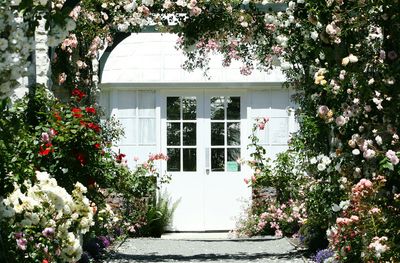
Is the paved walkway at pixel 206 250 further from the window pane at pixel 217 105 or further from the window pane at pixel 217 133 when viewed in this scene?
the window pane at pixel 217 105

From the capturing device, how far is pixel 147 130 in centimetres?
1341

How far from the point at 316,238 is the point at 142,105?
4.79 meters

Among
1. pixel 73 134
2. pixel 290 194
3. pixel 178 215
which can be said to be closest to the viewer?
pixel 73 134

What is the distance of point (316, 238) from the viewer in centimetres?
942

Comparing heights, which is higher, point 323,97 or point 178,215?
point 323,97

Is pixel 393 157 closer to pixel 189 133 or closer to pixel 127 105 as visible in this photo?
pixel 189 133

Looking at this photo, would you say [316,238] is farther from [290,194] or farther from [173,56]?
[173,56]

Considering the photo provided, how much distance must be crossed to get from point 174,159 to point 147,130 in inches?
23.3

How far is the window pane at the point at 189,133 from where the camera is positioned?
43.9ft

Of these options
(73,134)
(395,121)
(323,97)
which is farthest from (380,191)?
(73,134)

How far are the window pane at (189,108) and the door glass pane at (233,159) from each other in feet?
2.46

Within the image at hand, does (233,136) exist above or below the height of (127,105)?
below

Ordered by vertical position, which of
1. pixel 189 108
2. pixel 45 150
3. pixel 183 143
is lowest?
pixel 45 150

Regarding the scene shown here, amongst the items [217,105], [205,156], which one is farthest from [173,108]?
[205,156]
